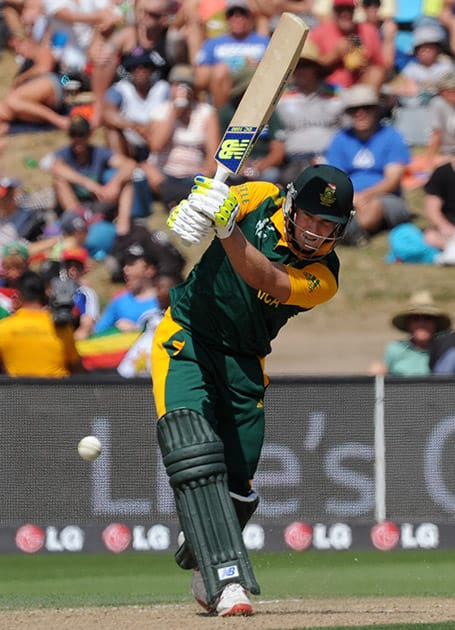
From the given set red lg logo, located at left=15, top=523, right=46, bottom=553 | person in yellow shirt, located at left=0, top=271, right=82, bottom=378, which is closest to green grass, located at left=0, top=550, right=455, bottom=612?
red lg logo, located at left=15, top=523, right=46, bottom=553

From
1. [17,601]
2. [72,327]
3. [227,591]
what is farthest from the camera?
[72,327]

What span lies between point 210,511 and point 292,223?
4.30 ft

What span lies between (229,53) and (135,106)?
111 cm

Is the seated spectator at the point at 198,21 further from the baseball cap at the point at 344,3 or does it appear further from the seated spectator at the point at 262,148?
the baseball cap at the point at 344,3

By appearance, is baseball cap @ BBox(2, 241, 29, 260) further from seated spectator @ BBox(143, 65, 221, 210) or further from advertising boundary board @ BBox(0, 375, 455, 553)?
seated spectator @ BBox(143, 65, 221, 210)

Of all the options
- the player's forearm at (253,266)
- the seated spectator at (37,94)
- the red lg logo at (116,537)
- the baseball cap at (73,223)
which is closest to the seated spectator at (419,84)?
the baseball cap at (73,223)

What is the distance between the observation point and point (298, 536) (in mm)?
9711

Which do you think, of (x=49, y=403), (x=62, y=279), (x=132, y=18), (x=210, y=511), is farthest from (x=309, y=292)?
(x=132, y=18)

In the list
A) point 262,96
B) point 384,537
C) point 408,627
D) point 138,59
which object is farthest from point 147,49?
point 408,627

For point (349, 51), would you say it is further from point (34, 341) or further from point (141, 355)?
point (34, 341)

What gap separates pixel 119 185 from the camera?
43.8ft

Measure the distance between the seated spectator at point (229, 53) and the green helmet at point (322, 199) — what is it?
7.72 metres

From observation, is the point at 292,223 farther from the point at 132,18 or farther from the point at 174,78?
the point at 132,18

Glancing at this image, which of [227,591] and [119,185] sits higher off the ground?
[119,185]
